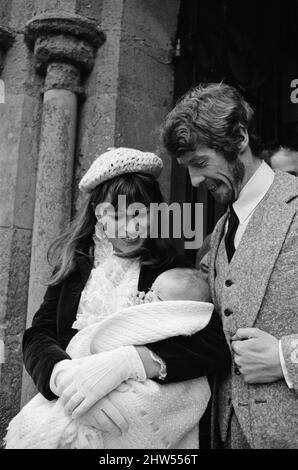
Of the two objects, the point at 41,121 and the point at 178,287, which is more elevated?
the point at 41,121

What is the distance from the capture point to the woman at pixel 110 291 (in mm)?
1498

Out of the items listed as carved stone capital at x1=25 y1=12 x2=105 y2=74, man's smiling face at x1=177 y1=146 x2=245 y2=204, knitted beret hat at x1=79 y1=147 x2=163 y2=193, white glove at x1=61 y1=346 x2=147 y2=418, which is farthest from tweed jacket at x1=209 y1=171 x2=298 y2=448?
carved stone capital at x1=25 y1=12 x2=105 y2=74

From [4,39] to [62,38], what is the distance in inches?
12.1

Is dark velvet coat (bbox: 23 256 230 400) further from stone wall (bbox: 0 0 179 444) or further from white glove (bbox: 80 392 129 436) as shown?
stone wall (bbox: 0 0 179 444)

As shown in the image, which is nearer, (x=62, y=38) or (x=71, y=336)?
(x=71, y=336)

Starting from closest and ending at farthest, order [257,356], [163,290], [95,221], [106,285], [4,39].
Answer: [257,356] < [163,290] < [106,285] < [95,221] < [4,39]

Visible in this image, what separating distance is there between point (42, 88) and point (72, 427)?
161 cm

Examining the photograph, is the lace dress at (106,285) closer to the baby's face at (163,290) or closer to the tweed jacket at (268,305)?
the baby's face at (163,290)

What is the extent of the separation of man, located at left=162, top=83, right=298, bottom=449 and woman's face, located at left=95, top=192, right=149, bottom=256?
224mm

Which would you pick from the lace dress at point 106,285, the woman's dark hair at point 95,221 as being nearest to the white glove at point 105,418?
the lace dress at point 106,285

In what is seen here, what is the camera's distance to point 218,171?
1.64m

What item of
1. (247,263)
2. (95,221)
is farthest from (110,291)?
(247,263)

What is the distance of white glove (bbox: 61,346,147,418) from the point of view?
1.41 meters

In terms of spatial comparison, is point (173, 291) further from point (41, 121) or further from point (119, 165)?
point (41, 121)
